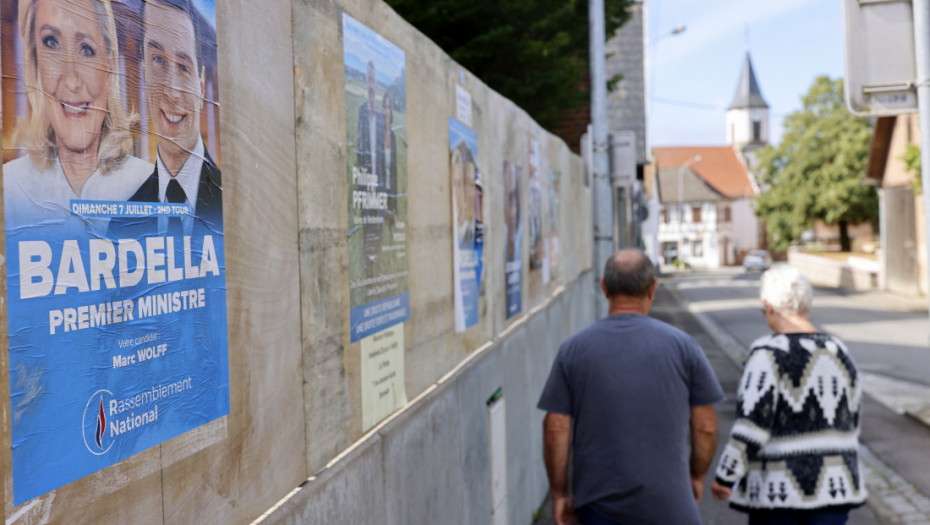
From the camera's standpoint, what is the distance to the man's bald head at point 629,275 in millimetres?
3443

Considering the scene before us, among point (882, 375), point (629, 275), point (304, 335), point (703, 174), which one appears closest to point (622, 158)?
point (882, 375)

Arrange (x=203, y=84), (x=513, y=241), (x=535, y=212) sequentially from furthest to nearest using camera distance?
(x=535, y=212), (x=513, y=241), (x=203, y=84)

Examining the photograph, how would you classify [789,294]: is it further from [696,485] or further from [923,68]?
[923,68]

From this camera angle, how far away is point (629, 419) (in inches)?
127

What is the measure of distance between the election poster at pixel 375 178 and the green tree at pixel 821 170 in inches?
2149

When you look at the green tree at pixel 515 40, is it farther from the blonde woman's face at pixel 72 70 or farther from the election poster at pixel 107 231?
the blonde woman's face at pixel 72 70

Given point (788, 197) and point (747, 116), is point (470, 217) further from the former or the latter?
point (747, 116)

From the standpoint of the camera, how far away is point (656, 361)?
127 inches

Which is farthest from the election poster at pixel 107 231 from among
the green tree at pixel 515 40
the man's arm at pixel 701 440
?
the green tree at pixel 515 40

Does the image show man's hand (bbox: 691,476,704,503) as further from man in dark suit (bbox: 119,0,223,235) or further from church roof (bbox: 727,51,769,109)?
church roof (bbox: 727,51,769,109)

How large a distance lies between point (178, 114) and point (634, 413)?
6.83 ft

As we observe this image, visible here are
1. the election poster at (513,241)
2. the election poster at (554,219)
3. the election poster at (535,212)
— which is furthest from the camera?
the election poster at (554,219)

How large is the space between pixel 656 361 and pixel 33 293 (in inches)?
93.1

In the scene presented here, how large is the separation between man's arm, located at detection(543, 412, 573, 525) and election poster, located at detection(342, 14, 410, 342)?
688mm
